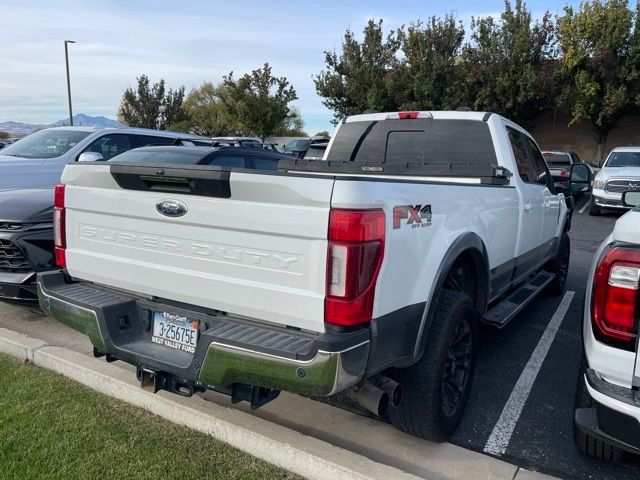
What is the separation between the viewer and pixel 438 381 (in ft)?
9.89

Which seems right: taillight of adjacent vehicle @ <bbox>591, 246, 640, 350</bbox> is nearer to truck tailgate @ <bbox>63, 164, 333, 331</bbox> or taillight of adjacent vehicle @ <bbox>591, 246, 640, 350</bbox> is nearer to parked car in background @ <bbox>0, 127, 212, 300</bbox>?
truck tailgate @ <bbox>63, 164, 333, 331</bbox>

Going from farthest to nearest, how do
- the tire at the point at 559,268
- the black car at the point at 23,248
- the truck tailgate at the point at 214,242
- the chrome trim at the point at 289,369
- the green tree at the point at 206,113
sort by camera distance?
the green tree at the point at 206,113 → the tire at the point at 559,268 → the black car at the point at 23,248 → the truck tailgate at the point at 214,242 → the chrome trim at the point at 289,369

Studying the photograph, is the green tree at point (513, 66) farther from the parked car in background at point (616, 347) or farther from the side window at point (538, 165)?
the parked car in background at point (616, 347)

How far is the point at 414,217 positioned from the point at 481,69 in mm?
25111

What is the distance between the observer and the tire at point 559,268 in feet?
21.1

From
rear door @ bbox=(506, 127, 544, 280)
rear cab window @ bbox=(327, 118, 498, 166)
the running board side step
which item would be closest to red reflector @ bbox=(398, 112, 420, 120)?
rear cab window @ bbox=(327, 118, 498, 166)

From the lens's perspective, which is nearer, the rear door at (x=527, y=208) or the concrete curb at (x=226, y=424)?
the concrete curb at (x=226, y=424)

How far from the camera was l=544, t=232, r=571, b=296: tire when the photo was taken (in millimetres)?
6430

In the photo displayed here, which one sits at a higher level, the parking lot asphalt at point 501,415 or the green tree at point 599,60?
the green tree at point 599,60

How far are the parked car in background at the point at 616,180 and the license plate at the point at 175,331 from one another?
41.5 feet

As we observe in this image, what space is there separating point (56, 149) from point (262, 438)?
6.75m

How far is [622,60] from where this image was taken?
2347cm

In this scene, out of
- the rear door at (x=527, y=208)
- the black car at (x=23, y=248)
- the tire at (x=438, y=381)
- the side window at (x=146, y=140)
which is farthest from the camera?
the side window at (x=146, y=140)

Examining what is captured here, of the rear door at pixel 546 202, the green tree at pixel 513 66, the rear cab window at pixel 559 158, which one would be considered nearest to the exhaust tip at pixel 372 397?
the rear door at pixel 546 202
